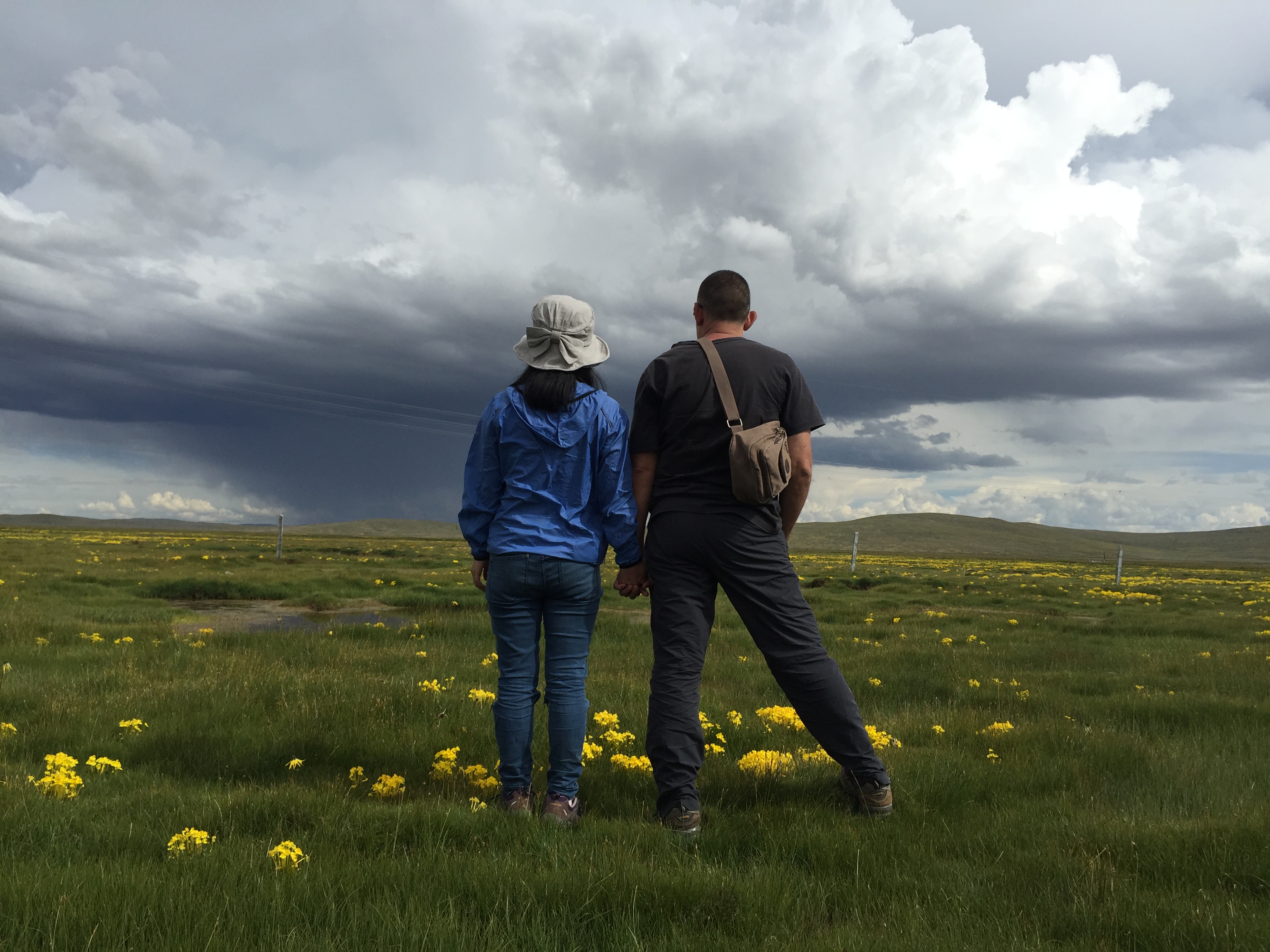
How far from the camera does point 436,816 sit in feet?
12.7

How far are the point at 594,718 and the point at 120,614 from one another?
1344 cm

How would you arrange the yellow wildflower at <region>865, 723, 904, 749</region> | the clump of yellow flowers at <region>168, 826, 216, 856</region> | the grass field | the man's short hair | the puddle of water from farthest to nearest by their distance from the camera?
1. the puddle of water
2. the yellow wildflower at <region>865, 723, 904, 749</region>
3. the man's short hair
4. the clump of yellow flowers at <region>168, 826, 216, 856</region>
5. the grass field

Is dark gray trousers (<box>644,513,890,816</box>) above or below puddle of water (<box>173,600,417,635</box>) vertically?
above

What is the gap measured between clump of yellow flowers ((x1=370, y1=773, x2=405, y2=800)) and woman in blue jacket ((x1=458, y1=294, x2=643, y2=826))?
2.49 ft

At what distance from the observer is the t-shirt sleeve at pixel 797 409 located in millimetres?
4410

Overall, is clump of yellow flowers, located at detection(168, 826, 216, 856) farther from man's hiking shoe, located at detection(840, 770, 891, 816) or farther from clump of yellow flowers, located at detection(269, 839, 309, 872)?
man's hiking shoe, located at detection(840, 770, 891, 816)

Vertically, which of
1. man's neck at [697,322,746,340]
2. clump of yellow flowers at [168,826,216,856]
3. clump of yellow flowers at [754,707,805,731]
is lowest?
clump of yellow flowers at [754,707,805,731]

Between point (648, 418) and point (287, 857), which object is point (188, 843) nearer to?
point (287, 857)

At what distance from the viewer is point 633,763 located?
5.16 meters

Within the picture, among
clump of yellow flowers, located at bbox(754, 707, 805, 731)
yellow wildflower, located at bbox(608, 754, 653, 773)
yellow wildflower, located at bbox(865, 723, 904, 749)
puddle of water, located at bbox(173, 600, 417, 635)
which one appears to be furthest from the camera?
puddle of water, located at bbox(173, 600, 417, 635)

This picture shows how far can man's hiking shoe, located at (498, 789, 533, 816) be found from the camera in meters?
4.16

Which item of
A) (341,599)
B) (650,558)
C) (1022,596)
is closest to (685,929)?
(650,558)

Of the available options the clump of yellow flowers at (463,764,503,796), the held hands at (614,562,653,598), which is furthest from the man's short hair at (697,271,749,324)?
the clump of yellow flowers at (463,764,503,796)

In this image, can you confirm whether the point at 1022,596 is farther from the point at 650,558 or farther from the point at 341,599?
the point at 650,558
